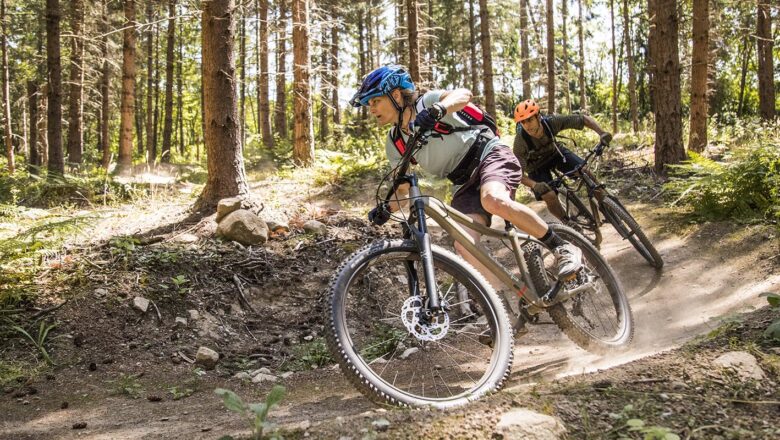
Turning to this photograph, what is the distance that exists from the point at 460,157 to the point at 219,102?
4.88 metres

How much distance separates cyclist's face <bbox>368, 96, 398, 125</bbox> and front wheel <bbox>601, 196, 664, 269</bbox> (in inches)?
157

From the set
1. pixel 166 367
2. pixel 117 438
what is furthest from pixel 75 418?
pixel 166 367

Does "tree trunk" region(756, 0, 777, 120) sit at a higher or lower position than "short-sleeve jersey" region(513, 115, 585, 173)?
higher

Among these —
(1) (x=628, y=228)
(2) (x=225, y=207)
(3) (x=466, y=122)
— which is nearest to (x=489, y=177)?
(3) (x=466, y=122)

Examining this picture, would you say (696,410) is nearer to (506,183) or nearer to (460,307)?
(460,307)

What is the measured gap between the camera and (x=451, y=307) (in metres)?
3.42

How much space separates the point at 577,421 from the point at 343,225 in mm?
6085

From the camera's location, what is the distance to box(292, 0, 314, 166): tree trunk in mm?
14758

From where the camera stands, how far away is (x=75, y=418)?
3855mm

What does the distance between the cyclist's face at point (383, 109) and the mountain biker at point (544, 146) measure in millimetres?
2753

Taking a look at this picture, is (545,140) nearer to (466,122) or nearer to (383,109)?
(466,122)

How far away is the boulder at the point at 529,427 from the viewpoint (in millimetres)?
2299

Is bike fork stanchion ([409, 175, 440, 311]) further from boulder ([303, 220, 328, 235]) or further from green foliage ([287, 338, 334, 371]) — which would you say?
boulder ([303, 220, 328, 235])

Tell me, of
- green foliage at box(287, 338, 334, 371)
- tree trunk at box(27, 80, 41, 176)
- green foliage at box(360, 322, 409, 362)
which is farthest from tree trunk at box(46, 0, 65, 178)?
tree trunk at box(27, 80, 41, 176)
